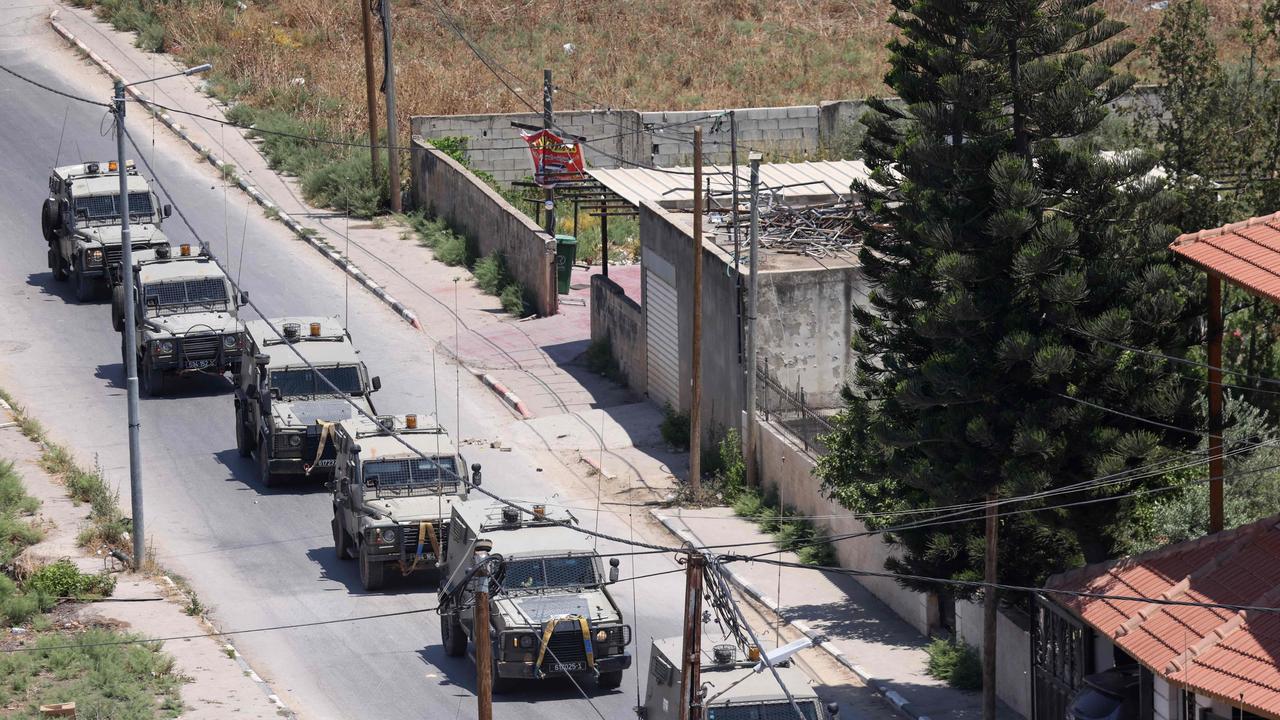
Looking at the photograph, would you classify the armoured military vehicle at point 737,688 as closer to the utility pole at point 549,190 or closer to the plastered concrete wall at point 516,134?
the utility pole at point 549,190

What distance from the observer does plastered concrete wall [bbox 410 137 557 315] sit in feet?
143

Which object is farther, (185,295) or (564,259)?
(564,259)

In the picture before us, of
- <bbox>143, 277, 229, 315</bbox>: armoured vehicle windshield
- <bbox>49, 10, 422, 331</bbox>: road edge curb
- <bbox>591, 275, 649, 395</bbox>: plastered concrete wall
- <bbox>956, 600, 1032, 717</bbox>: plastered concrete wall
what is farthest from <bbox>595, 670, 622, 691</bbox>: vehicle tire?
<bbox>49, 10, 422, 331</bbox>: road edge curb

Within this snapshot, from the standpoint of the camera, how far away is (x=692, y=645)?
19.9 metres

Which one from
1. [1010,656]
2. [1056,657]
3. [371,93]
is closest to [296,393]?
[1010,656]

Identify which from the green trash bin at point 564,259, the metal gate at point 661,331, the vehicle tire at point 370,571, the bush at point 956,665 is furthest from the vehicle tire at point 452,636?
the green trash bin at point 564,259

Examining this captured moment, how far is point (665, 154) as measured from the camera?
5344 centimetres

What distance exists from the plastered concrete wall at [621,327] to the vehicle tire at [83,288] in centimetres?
1148

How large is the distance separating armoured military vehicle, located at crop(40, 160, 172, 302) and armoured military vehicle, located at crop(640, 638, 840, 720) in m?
21.3

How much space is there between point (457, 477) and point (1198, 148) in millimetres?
13988

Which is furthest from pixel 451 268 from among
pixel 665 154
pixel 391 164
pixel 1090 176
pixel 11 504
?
pixel 1090 176

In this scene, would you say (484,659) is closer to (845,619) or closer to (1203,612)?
(1203,612)

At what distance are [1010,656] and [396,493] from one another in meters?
9.68

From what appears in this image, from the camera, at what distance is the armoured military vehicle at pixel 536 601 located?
24125 millimetres
